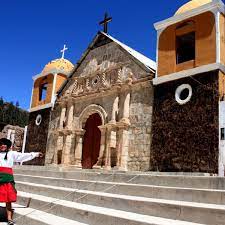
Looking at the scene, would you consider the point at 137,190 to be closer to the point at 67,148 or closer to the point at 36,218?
the point at 36,218

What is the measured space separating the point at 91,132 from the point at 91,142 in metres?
0.44

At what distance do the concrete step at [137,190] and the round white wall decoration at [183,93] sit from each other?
15.6 feet

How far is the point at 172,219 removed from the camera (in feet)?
13.0

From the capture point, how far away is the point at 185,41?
11.4 meters

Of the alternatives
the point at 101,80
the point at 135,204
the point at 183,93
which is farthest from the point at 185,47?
the point at 135,204

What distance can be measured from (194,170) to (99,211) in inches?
202

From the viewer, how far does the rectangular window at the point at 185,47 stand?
11070 mm

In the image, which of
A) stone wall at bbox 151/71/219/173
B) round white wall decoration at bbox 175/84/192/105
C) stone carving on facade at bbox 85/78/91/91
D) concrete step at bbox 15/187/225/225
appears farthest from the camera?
stone carving on facade at bbox 85/78/91/91

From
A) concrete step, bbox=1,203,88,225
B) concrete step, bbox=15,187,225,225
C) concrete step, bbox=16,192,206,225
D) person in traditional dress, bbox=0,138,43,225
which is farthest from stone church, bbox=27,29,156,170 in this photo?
person in traditional dress, bbox=0,138,43,225

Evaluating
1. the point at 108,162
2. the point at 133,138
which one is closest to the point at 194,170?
the point at 133,138

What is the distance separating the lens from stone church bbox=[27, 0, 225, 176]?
920 cm

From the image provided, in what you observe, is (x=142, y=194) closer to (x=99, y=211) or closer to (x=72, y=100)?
(x=99, y=211)

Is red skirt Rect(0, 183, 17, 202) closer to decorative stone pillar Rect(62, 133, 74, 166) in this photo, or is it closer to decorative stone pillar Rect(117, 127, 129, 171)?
decorative stone pillar Rect(117, 127, 129, 171)

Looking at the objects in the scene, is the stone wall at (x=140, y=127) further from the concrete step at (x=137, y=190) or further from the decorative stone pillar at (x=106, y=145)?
the concrete step at (x=137, y=190)
